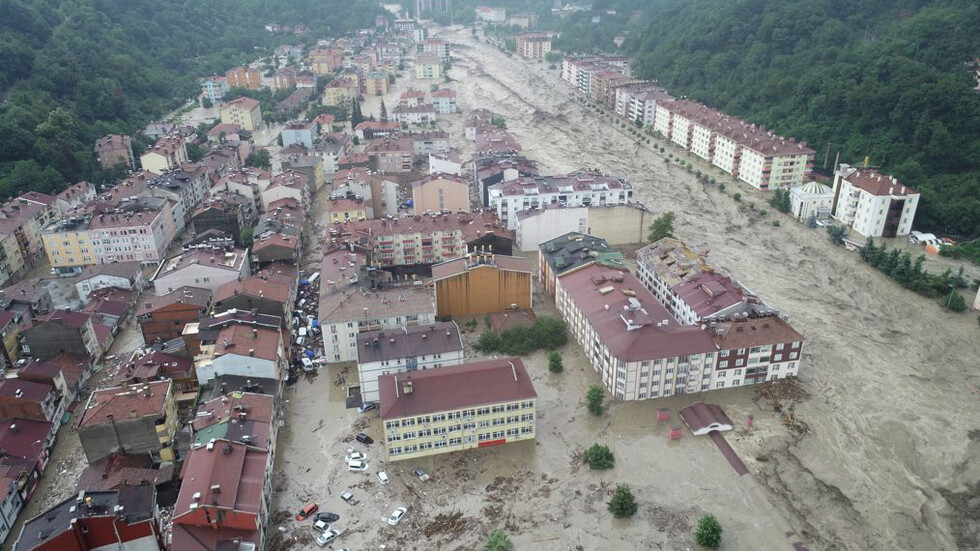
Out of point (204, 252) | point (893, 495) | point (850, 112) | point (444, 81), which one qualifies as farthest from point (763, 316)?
point (444, 81)

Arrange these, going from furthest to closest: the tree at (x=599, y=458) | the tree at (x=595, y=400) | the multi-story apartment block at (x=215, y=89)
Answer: the multi-story apartment block at (x=215, y=89) → the tree at (x=595, y=400) → the tree at (x=599, y=458)

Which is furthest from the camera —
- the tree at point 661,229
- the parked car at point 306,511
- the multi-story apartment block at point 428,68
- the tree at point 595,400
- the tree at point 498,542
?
the multi-story apartment block at point 428,68

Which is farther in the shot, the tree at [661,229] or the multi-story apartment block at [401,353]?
the tree at [661,229]

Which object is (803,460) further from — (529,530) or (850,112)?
(850,112)

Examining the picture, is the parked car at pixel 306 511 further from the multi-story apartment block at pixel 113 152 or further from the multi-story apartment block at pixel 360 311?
the multi-story apartment block at pixel 113 152

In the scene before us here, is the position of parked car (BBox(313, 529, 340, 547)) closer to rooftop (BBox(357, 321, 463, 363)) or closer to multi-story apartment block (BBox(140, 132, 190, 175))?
rooftop (BBox(357, 321, 463, 363))

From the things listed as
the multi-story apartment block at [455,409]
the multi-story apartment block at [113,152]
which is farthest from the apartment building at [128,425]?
the multi-story apartment block at [113,152]

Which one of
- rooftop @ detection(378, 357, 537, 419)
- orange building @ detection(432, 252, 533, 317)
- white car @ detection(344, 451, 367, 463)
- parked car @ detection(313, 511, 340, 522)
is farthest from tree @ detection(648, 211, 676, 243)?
parked car @ detection(313, 511, 340, 522)
